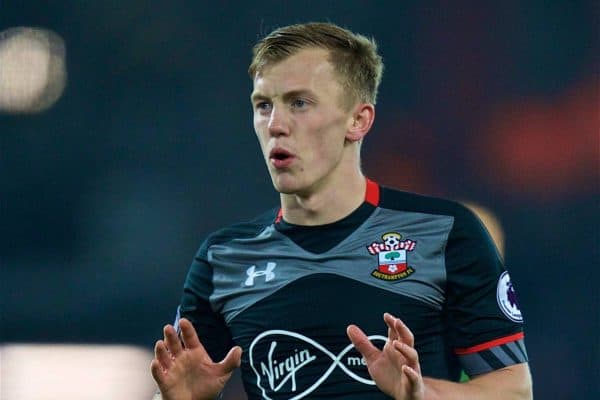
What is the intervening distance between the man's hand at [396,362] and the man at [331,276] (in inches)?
9.1

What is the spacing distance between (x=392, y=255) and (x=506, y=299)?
31cm

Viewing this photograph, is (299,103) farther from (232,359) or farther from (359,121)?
(232,359)

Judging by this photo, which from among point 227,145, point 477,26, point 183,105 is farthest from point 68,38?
point 477,26

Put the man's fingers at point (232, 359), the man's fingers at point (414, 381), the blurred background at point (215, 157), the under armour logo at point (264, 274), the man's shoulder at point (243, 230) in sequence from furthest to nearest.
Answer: the blurred background at point (215, 157)
the man's shoulder at point (243, 230)
the under armour logo at point (264, 274)
the man's fingers at point (232, 359)
the man's fingers at point (414, 381)

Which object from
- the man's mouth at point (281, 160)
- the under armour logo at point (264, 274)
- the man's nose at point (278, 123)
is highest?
the man's nose at point (278, 123)

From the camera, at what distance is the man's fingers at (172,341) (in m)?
2.16

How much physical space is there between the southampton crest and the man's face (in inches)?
8.2

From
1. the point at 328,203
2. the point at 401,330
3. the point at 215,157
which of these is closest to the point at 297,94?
the point at 328,203

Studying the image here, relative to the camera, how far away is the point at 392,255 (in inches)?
96.3

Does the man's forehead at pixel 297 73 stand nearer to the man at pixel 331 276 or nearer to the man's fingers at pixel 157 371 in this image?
the man at pixel 331 276

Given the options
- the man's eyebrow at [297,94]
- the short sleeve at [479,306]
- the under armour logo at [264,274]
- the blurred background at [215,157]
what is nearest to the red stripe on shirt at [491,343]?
the short sleeve at [479,306]

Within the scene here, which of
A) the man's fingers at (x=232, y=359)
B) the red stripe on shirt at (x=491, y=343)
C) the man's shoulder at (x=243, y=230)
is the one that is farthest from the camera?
the man's shoulder at (x=243, y=230)

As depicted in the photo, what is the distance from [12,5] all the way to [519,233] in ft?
7.60

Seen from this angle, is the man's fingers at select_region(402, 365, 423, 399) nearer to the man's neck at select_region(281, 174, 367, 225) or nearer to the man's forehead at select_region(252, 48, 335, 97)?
the man's neck at select_region(281, 174, 367, 225)
